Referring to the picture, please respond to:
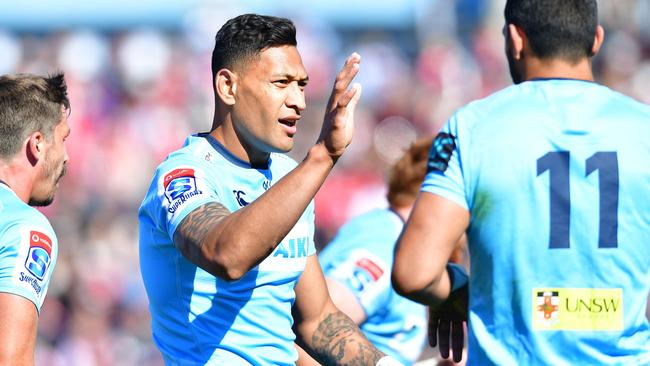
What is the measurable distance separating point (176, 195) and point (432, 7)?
1658 cm

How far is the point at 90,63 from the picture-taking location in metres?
22.4

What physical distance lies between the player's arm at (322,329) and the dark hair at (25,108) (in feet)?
3.96

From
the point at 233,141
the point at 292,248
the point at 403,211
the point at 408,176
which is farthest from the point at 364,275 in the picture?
the point at 233,141

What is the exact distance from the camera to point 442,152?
4.39 meters

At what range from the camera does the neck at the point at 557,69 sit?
448cm

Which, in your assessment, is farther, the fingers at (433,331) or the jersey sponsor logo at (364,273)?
the jersey sponsor logo at (364,273)

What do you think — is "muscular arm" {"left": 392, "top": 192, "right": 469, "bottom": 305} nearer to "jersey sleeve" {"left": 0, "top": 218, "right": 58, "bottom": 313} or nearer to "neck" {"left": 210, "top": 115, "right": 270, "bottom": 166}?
"neck" {"left": 210, "top": 115, "right": 270, "bottom": 166}

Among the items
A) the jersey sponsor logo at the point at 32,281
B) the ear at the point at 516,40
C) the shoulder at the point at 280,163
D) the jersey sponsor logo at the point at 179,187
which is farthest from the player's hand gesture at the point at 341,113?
the jersey sponsor logo at the point at 32,281

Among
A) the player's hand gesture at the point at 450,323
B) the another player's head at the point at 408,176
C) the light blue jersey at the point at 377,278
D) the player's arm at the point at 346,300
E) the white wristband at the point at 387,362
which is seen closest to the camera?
the player's hand gesture at the point at 450,323

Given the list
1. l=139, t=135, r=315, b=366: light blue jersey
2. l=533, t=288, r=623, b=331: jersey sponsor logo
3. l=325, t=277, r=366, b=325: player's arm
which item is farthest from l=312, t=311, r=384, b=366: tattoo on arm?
l=325, t=277, r=366, b=325: player's arm

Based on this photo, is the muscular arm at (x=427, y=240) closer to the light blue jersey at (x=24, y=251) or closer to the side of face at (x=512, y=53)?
the side of face at (x=512, y=53)

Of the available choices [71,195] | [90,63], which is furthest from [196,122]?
[90,63]

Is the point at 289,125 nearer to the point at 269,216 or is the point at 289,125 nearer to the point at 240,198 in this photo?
the point at 240,198

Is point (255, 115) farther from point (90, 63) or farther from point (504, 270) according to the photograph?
point (90, 63)
